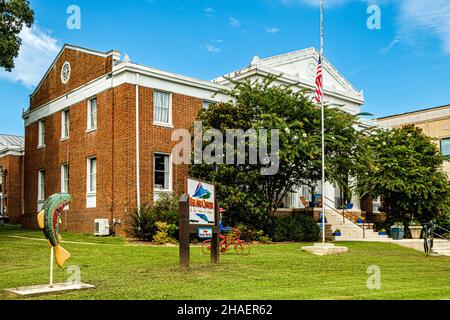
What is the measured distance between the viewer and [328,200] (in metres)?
33.2

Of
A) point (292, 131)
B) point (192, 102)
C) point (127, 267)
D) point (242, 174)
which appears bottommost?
point (127, 267)

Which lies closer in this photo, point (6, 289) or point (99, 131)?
point (6, 289)

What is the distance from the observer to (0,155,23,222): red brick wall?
39656mm

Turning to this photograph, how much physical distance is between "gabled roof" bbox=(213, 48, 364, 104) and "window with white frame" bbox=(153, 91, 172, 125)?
15.7 ft

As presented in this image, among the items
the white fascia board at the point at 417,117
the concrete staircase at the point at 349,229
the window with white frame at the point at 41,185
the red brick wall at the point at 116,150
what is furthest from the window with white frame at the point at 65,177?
the white fascia board at the point at 417,117

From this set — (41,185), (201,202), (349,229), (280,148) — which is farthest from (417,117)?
(201,202)

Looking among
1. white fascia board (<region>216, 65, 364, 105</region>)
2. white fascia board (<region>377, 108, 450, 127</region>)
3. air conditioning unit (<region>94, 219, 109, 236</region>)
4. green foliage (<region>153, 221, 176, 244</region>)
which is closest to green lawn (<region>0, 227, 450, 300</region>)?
green foliage (<region>153, 221, 176, 244</region>)

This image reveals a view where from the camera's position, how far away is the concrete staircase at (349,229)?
28.9 meters

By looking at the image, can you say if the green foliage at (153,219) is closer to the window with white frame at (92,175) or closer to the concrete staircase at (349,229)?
the window with white frame at (92,175)

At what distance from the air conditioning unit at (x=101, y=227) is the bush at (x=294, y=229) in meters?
7.37

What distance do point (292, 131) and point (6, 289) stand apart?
622 inches
